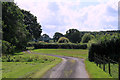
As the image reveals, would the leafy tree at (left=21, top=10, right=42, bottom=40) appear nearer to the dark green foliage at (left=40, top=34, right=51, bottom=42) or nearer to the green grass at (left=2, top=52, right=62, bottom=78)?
the green grass at (left=2, top=52, right=62, bottom=78)

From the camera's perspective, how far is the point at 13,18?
2791 cm

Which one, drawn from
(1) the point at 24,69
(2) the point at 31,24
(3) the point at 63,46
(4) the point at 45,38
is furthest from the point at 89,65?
(4) the point at 45,38

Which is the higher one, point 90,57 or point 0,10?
point 0,10

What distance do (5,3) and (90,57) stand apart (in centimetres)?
1724

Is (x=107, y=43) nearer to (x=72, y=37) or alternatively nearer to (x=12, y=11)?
(x=12, y=11)

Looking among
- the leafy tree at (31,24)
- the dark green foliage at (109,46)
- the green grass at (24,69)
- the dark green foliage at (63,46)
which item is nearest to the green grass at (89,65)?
the dark green foliage at (109,46)

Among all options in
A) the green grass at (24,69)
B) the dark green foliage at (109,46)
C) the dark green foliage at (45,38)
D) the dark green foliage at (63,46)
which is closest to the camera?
the green grass at (24,69)

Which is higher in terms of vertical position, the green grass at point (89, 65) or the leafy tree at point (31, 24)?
the leafy tree at point (31, 24)

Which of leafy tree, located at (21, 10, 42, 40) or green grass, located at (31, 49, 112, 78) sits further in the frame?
leafy tree, located at (21, 10, 42, 40)

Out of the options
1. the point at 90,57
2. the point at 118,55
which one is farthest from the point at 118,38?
the point at 90,57

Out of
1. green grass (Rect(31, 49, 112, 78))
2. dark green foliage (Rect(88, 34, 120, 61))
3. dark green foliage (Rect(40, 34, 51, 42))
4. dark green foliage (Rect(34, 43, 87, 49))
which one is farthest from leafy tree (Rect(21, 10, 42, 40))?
dark green foliage (Rect(40, 34, 51, 42))

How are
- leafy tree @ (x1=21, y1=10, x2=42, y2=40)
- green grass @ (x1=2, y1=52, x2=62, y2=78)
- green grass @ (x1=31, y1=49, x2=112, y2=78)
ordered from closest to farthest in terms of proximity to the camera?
green grass @ (x1=2, y1=52, x2=62, y2=78) → green grass @ (x1=31, y1=49, x2=112, y2=78) → leafy tree @ (x1=21, y1=10, x2=42, y2=40)

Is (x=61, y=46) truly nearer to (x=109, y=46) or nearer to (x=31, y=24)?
(x=31, y=24)

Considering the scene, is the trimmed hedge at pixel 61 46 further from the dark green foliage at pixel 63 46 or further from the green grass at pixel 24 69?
the green grass at pixel 24 69
